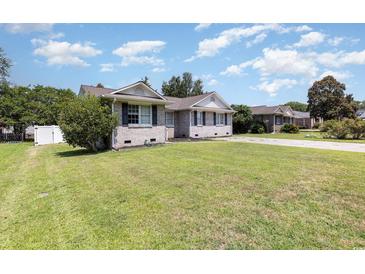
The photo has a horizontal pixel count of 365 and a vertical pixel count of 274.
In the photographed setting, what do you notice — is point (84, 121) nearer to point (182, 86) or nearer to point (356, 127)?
point (356, 127)

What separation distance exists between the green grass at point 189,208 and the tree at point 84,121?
470 cm

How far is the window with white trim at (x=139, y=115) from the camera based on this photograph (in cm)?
1490

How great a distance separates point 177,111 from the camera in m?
22.8

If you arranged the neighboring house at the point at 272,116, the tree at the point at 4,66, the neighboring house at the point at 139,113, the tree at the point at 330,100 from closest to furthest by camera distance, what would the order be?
the neighboring house at the point at 139,113 < the tree at the point at 4,66 < the neighboring house at the point at 272,116 < the tree at the point at 330,100

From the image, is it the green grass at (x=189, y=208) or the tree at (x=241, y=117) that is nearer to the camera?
the green grass at (x=189, y=208)

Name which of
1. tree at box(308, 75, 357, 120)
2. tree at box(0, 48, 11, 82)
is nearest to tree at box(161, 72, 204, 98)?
tree at box(308, 75, 357, 120)

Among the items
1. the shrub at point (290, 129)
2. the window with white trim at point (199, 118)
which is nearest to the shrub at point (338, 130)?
the shrub at point (290, 129)

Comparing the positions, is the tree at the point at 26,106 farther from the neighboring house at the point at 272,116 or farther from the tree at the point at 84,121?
the neighboring house at the point at 272,116

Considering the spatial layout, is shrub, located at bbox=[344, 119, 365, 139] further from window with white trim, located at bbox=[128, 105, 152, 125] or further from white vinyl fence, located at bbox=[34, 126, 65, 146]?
white vinyl fence, located at bbox=[34, 126, 65, 146]

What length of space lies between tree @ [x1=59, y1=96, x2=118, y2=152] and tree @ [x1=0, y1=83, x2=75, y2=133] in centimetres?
1238

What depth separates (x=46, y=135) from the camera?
776 inches

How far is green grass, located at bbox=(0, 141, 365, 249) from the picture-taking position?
3283 mm

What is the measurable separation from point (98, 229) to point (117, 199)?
1.39 m

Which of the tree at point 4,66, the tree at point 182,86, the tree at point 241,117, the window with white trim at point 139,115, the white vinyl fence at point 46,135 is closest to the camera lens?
the window with white trim at point 139,115
